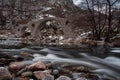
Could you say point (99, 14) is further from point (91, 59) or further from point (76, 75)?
point (76, 75)

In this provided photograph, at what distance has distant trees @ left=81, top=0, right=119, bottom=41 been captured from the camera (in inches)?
862

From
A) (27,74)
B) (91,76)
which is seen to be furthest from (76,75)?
(27,74)

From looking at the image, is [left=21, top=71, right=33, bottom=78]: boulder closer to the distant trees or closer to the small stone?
the small stone

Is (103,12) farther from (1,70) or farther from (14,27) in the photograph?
(14,27)

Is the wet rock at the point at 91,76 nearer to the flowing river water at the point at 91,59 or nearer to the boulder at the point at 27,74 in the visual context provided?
the flowing river water at the point at 91,59

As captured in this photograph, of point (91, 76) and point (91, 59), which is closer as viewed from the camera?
point (91, 76)

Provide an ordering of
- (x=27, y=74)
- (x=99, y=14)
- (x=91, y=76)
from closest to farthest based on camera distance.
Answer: (x=27, y=74)
(x=91, y=76)
(x=99, y=14)

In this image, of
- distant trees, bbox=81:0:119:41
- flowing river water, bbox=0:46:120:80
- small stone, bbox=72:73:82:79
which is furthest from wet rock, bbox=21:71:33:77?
distant trees, bbox=81:0:119:41

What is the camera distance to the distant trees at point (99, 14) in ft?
71.8

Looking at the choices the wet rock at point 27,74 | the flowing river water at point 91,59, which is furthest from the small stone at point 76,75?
the wet rock at point 27,74

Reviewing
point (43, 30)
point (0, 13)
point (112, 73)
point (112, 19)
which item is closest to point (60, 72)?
point (112, 73)

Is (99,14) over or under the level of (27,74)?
over

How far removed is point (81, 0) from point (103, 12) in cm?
287

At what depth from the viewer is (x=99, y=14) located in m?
22.8
